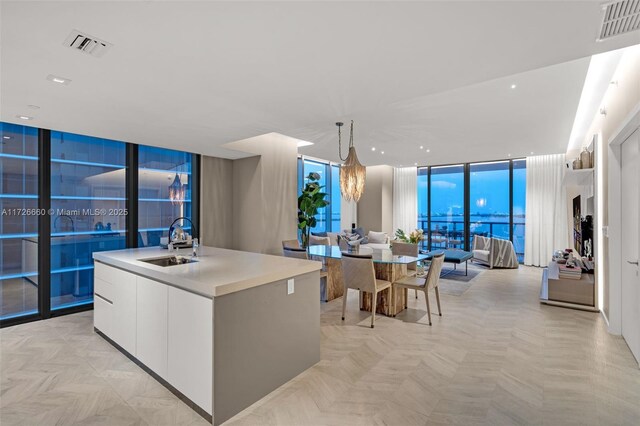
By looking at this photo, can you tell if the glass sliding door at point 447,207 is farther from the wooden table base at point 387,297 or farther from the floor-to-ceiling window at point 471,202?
the wooden table base at point 387,297

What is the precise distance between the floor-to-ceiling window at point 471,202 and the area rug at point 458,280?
66.9 inches

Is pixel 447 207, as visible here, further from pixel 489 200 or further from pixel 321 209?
pixel 321 209

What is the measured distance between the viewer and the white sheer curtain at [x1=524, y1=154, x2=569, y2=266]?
757cm

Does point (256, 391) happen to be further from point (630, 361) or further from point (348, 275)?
point (630, 361)

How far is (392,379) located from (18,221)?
4.54 meters

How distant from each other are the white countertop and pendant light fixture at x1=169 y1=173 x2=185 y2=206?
5.65ft

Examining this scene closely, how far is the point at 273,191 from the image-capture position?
215 inches

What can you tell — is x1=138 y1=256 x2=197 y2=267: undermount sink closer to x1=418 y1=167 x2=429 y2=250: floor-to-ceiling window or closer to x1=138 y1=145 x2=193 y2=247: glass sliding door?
x1=138 y1=145 x2=193 y2=247: glass sliding door

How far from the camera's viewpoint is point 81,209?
4270 mm

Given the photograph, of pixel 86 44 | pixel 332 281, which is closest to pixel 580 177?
pixel 332 281

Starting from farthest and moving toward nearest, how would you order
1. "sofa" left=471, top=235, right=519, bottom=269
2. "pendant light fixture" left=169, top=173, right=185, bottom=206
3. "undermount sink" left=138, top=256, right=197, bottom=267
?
1. "sofa" left=471, top=235, right=519, bottom=269
2. "pendant light fixture" left=169, top=173, right=185, bottom=206
3. "undermount sink" left=138, top=256, right=197, bottom=267

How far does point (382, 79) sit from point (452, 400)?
95.3 inches

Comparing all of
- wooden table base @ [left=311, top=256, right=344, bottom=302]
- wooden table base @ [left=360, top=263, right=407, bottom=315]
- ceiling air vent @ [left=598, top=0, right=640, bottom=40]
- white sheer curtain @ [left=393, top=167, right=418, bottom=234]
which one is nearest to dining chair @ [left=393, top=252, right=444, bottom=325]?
wooden table base @ [left=360, top=263, right=407, bottom=315]

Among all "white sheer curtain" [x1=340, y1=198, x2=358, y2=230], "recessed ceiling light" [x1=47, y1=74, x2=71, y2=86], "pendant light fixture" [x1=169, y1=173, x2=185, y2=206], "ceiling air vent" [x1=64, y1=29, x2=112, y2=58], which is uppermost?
"ceiling air vent" [x1=64, y1=29, x2=112, y2=58]
